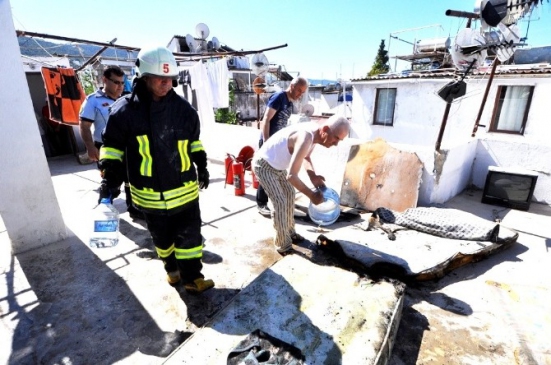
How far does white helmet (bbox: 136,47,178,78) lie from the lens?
2.04 meters

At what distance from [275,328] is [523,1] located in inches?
228

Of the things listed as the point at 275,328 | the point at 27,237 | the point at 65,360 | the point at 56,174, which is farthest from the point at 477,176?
the point at 56,174

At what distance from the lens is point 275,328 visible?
1.93m

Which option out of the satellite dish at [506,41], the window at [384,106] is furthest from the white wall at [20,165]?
the window at [384,106]

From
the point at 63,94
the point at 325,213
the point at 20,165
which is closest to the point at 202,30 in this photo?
the point at 63,94

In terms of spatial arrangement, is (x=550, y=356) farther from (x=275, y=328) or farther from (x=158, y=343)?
(x=158, y=343)

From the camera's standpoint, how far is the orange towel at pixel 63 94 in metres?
6.29

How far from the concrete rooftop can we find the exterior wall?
137cm

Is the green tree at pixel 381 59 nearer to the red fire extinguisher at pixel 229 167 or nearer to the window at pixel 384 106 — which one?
the window at pixel 384 106

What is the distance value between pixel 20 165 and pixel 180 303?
2324 mm

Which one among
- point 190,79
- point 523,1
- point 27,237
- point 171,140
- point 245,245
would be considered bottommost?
point 245,245

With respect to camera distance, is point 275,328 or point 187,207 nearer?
point 275,328

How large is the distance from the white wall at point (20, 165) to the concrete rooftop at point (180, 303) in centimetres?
26

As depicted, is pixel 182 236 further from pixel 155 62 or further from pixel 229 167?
pixel 229 167
